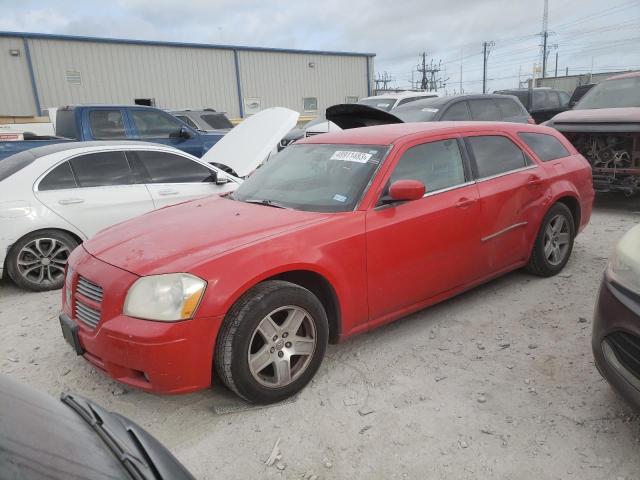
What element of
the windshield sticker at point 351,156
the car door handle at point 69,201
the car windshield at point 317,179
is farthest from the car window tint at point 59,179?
the windshield sticker at point 351,156

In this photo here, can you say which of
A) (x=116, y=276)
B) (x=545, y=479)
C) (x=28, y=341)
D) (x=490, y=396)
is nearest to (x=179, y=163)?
(x=28, y=341)

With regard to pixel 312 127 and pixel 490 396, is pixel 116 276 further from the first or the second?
pixel 312 127

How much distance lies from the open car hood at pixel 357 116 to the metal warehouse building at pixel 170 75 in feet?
54.2

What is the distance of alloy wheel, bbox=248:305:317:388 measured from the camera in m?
2.81

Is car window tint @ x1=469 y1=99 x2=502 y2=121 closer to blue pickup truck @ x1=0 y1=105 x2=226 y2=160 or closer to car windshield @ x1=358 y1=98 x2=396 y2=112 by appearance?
car windshield @ x1=358 y1=98 x2=396 y2=112

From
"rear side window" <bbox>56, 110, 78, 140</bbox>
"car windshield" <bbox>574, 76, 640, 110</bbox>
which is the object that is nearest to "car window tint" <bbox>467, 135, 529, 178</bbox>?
"car windshield" <bbox>574, 76, 640, 110</bbox>

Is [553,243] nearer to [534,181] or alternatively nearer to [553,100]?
[534,181]

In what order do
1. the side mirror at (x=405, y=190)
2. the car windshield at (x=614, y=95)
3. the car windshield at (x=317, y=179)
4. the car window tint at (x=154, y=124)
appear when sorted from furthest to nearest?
the car window tint at (x=154, y=124), the car windshield at (x=614, y=95), the car windshield at (x=317, y=179), the side mirror at (x=405, y=190)

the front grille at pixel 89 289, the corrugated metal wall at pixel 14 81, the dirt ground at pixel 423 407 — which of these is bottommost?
the dirt ground at pixel 423 407

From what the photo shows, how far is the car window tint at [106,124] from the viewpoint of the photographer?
872 centimetres

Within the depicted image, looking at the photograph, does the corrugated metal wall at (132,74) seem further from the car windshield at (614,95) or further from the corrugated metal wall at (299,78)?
the car windshield at (614,95)

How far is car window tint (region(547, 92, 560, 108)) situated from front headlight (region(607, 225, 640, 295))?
44.9 feet

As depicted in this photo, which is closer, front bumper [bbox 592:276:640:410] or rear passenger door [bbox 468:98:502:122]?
front bumper [bbox 592:276:640:410]

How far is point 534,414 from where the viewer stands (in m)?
2.74
